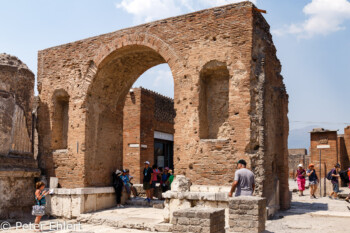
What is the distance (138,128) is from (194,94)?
8.27 metres

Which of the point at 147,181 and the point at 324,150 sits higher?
the point at 324,150

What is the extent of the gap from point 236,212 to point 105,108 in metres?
6.53

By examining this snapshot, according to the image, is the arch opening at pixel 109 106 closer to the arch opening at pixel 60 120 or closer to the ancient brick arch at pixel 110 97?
the ancient brick arch at pixel 110 97

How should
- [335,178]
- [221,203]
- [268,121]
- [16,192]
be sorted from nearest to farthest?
[221,203] < [268,121] < [16,192] < [335,178]

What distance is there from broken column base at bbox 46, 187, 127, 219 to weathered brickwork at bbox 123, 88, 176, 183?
5.71 m

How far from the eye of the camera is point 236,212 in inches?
258

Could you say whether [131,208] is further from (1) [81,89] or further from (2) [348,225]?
(2) [348,225]

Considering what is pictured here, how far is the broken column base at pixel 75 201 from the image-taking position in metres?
10.3

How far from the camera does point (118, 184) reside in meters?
11.6

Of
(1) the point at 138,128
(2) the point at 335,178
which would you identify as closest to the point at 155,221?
(2) the point at 335,178

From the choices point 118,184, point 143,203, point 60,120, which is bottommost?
point 143,203

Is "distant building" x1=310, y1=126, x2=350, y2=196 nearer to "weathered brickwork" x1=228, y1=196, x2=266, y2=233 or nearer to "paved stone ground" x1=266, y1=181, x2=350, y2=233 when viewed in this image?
"paved stone ground" x1=266, y1=181, x2=350, y2=233

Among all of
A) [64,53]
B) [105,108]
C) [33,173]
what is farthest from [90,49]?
[33,173]

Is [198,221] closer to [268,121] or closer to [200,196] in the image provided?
[200,196]
